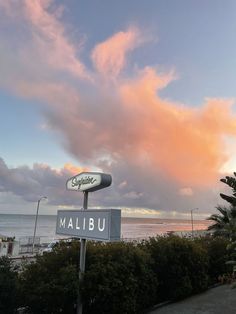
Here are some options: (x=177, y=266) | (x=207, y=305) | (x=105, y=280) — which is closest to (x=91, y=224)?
(x=105, y=280)

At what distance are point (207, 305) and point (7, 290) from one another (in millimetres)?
6462

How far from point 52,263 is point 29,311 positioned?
1.19 m

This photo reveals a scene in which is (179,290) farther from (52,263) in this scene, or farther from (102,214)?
(102,214)

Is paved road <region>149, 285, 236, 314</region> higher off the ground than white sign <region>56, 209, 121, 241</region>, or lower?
lower

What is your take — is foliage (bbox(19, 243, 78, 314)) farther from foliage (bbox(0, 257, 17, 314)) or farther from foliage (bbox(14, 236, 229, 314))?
foliage (bbox(0, 257, 17, 314))

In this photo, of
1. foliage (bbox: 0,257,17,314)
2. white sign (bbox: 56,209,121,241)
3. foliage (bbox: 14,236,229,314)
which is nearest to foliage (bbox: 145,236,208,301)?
foliage (bbox: 14,236,229,314)

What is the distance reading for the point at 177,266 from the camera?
10.9 m

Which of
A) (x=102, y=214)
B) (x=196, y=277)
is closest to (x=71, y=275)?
(x=102, y=214)

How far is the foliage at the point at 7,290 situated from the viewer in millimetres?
6547

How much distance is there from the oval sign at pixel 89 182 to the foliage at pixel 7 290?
7.77ft

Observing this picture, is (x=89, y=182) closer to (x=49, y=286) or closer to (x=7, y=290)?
(x=49, y=286)

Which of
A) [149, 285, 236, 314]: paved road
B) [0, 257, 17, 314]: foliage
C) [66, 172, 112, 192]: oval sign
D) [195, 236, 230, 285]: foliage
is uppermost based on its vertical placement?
[66, 172, 112, 192]: oval sign

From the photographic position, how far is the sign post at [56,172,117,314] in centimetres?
642

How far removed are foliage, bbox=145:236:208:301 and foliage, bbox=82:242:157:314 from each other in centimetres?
139
